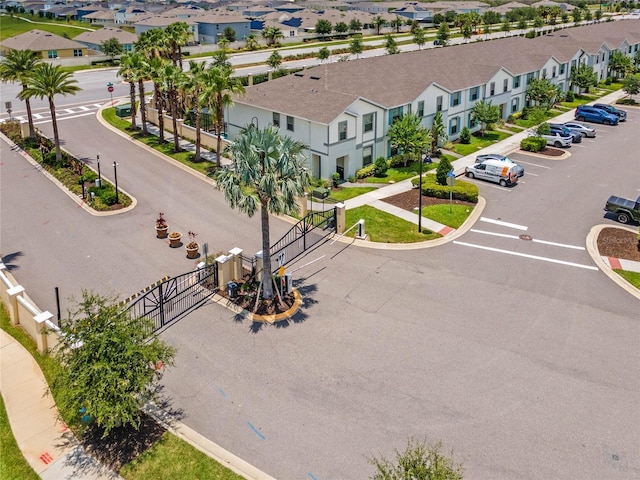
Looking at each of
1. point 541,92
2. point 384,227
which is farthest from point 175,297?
point 541,92

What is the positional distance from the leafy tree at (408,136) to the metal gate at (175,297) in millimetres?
23043

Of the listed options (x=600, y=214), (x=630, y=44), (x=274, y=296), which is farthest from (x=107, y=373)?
(x=630, y=44)

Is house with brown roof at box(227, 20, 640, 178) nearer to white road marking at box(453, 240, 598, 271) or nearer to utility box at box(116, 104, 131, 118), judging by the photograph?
white road marking at box(453, 240, 598, 271)

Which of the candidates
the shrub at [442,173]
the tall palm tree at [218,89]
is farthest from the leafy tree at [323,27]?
the shrub at [442,173]

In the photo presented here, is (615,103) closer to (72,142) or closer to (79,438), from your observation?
(72,142)

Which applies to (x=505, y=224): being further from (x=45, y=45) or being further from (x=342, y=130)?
(x=45, y=45)

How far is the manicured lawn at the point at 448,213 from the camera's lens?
3612cm

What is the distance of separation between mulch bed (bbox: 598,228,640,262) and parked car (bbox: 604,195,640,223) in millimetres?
1449

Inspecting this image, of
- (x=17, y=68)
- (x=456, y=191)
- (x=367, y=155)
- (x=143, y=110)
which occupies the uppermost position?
(x=17, y=68)

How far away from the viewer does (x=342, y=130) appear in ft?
139

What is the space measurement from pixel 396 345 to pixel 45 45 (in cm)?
9329

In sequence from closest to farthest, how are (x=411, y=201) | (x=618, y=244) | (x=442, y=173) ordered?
(x=618, y=244) < (x=411, y=201) < (x=442, y=173)

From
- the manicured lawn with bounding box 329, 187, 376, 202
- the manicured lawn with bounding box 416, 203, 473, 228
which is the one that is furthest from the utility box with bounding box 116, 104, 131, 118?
the manicured lawn with bounding box 416, 203, 473, 228

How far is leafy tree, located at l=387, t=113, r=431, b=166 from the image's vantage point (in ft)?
148
